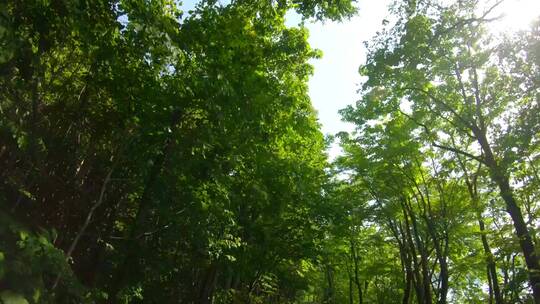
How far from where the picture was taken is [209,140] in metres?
8.66

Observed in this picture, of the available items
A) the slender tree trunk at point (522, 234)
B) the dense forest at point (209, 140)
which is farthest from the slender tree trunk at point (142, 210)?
the slender tree trunk at point (522, 234)

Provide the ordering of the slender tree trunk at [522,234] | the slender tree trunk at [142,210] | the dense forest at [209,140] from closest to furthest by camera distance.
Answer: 1. the dense forest at [209,140]
2. the slender tree trunk at [142,210]
3. the slender tree trunk at [522,234]

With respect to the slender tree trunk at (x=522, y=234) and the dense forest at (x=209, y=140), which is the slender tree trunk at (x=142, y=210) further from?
the slender tree trunk at (x=522, y=234)

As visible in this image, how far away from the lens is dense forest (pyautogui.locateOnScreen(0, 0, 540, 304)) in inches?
228

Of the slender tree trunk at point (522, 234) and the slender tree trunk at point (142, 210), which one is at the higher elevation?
the slender tree trunk at point (522, 234)

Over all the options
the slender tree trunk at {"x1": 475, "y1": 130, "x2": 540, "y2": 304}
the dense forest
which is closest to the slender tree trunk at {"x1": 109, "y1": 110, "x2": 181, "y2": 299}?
the dense forest

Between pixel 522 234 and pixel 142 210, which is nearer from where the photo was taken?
pixel 142 210

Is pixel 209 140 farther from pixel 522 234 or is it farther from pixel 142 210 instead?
pixel 522 234

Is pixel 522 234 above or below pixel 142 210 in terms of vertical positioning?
above

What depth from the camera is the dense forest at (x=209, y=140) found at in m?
5.80

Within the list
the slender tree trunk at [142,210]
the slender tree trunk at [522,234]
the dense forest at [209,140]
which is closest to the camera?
the dense forest at [209,140]

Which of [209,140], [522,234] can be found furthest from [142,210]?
[522,234]

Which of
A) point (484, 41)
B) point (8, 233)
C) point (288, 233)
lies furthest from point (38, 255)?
point (484, 41)

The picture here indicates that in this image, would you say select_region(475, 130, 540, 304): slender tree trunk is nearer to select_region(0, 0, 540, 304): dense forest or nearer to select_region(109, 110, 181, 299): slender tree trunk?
select_region(0, 0, 540, 304): dense forest
